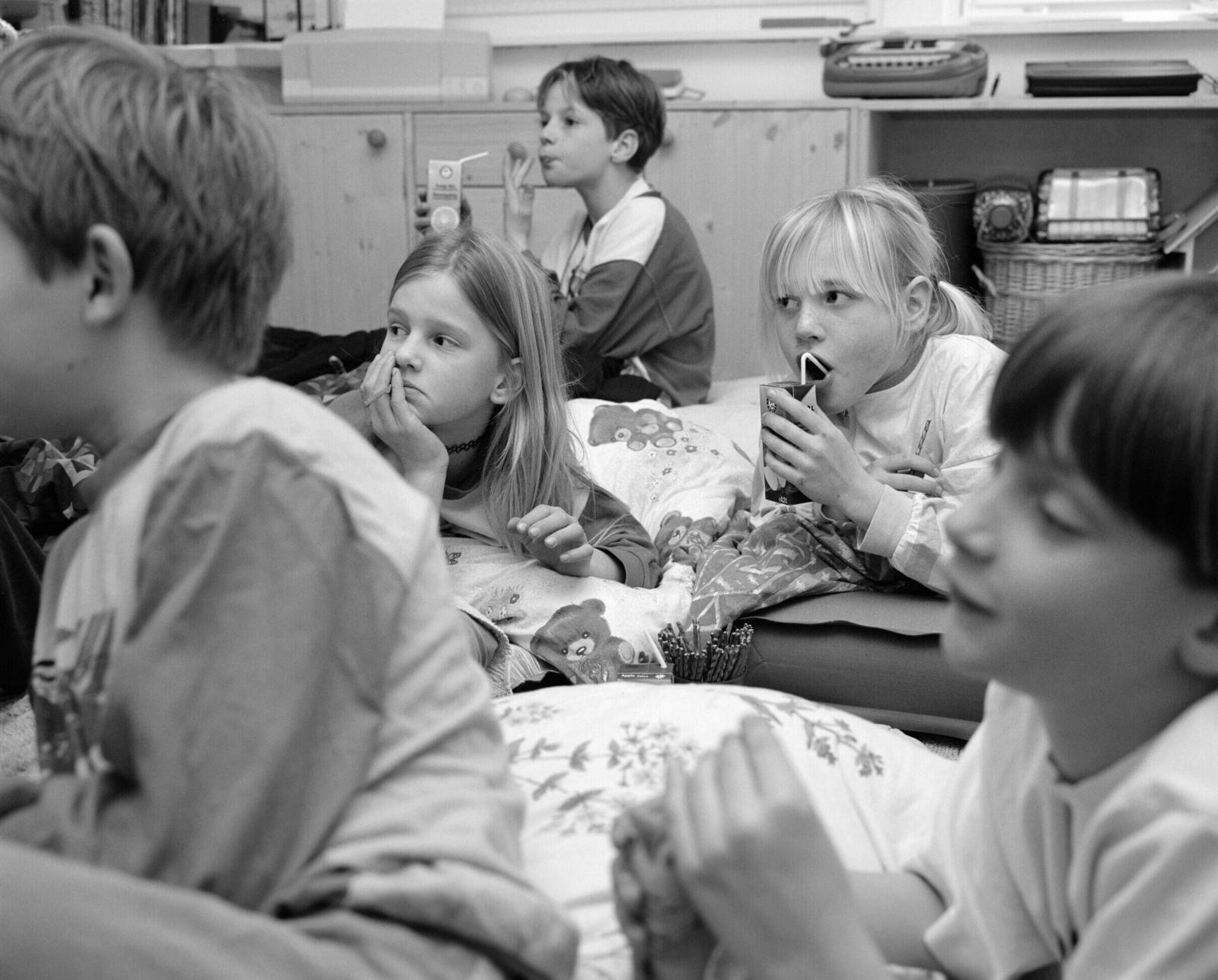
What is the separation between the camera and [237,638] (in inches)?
26.8

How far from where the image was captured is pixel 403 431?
1595 millimetres

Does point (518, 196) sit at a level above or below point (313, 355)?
above

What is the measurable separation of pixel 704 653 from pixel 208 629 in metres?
1.02

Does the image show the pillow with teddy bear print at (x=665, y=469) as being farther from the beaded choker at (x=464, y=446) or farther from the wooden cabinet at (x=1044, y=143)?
the wooden cabinet at (x=1044, y=143)

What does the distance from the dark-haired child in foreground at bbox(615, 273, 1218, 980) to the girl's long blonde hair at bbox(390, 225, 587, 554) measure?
97cm

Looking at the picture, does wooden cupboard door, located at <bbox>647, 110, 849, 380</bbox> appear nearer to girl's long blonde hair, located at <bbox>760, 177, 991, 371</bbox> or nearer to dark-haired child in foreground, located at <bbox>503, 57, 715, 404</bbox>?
dark-haired child in foreground, located at <bbox>503, 57, 715, 404</bbox>

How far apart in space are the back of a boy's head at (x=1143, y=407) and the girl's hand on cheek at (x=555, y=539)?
94 centimetres

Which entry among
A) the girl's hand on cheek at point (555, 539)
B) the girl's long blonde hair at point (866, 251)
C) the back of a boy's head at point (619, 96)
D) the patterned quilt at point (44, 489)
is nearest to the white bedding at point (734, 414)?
the girl's long blonde hair at point (866, 251)

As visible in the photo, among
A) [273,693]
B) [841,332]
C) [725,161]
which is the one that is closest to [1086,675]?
[273,693]

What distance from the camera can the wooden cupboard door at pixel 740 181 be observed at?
125 inches

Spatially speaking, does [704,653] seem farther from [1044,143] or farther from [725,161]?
[1044,143]

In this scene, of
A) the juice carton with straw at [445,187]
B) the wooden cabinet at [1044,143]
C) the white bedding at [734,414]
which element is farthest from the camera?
the wooden cabinet at [1044,143]

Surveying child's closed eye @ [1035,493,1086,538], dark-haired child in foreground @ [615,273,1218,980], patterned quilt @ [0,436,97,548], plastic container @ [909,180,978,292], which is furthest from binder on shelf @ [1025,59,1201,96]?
child's closed eye @ [1035,493,1086,538]

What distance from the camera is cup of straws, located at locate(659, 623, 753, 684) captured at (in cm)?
164
